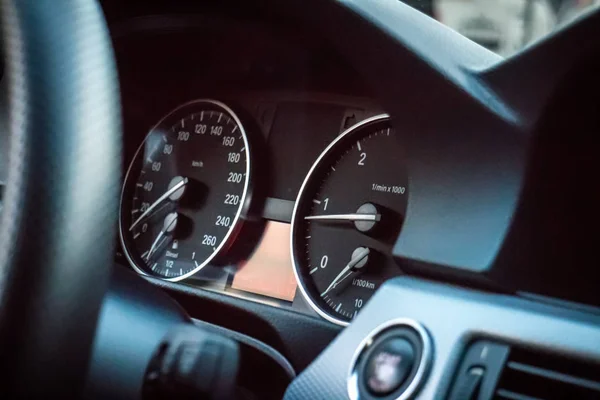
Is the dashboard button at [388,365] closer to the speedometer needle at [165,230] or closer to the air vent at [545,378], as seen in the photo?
the air vent at [545,378]

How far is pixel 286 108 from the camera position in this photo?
1519mm

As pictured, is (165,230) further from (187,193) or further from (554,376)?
(554,376)

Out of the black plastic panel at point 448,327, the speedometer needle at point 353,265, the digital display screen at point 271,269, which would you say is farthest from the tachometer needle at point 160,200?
the black plastic panel at point 448,327

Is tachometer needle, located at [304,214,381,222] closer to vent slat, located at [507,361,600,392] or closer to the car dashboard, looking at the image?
the car dashboard

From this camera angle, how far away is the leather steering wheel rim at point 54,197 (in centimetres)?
73

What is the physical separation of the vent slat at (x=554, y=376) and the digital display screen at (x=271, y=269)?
557 millimetres

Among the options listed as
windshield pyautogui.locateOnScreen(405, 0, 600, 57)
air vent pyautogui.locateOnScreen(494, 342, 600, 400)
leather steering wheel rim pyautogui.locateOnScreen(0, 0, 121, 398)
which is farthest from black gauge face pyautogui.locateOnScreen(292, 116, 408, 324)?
windshield pyautogui.locateOnScreen(405, 0, 600, 57)

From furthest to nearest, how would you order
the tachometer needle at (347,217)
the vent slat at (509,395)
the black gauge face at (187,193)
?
1. the black gauge face at (187,193)
2. the tachometer needle at (347,217)
3. the vent slat at (509,395)

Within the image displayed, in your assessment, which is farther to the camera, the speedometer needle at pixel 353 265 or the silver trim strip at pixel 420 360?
the speedometer needle at pixel 353 265

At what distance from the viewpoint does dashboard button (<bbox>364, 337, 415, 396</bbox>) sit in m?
0.92

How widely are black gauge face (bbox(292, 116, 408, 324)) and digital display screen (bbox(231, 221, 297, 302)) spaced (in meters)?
0.03

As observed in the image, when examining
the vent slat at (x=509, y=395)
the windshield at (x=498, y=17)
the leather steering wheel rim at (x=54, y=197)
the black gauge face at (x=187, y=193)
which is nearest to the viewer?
the leather steering wheel rim at (x=54, y=197)

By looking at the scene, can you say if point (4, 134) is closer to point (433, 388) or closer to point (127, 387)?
point (127, 387)

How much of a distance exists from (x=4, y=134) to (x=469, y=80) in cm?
72
